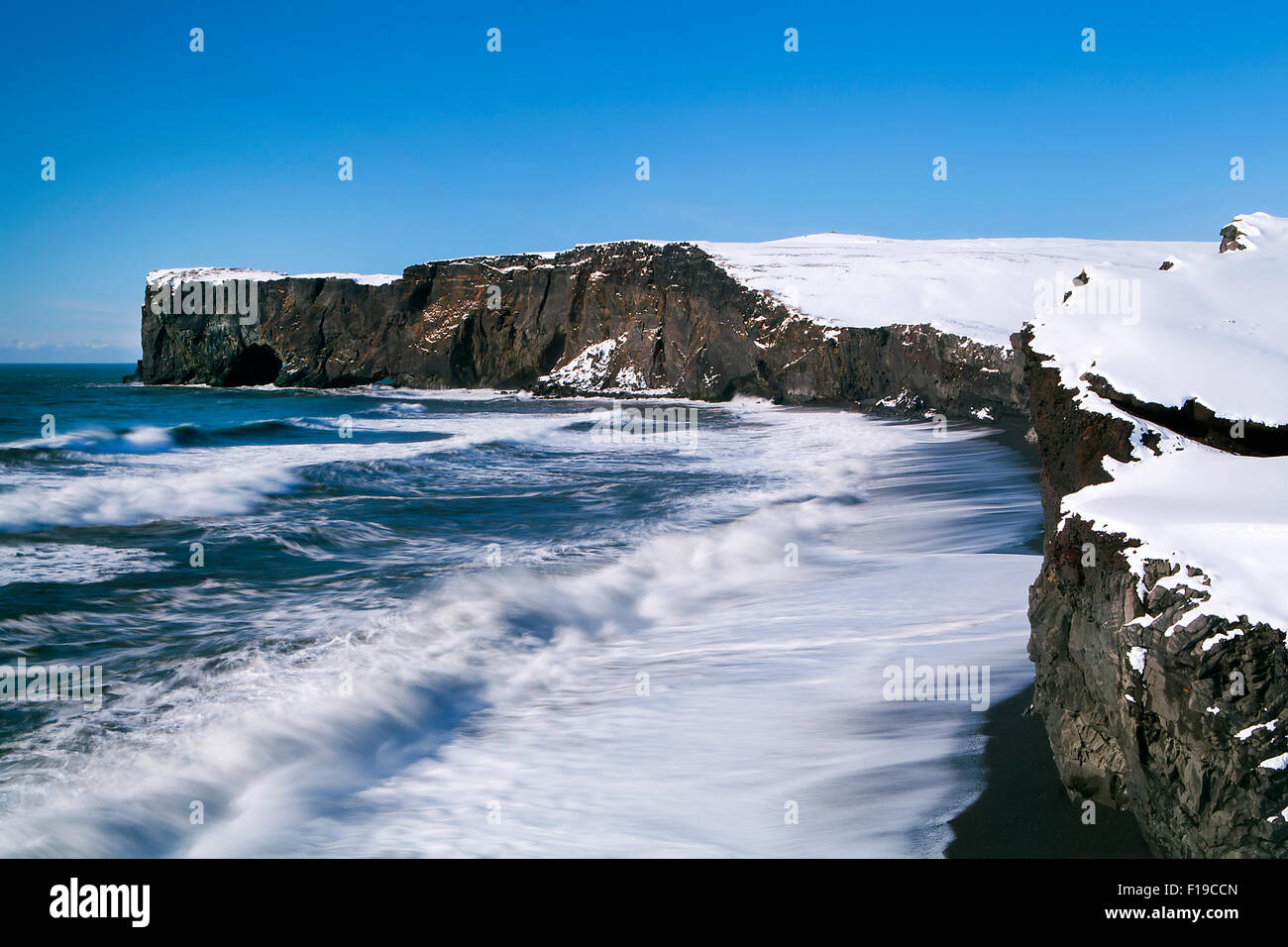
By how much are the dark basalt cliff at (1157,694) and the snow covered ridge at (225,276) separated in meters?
60.0

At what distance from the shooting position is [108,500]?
13.3 meters

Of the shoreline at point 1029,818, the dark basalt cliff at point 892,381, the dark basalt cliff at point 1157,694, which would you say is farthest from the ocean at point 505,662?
the dark basalt cliff at point 892,381

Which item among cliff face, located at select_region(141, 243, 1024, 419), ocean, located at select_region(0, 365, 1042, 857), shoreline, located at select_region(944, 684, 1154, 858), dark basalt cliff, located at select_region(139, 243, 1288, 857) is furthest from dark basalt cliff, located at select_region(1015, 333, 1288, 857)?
cliff face, located at select_region(141, 243, 1024, 419)

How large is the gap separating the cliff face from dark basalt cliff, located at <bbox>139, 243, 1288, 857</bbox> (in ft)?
0.36

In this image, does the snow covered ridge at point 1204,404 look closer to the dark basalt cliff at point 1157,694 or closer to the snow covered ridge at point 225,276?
the dark basalt cliff at point 1157,694

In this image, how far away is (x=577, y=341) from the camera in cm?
5253

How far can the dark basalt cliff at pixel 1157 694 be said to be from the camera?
2.76 m

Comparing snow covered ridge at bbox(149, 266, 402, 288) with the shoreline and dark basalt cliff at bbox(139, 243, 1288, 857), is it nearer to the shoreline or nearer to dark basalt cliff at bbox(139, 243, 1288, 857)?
dark basalt cliff at bbox(139, 243, 1288, 857)
